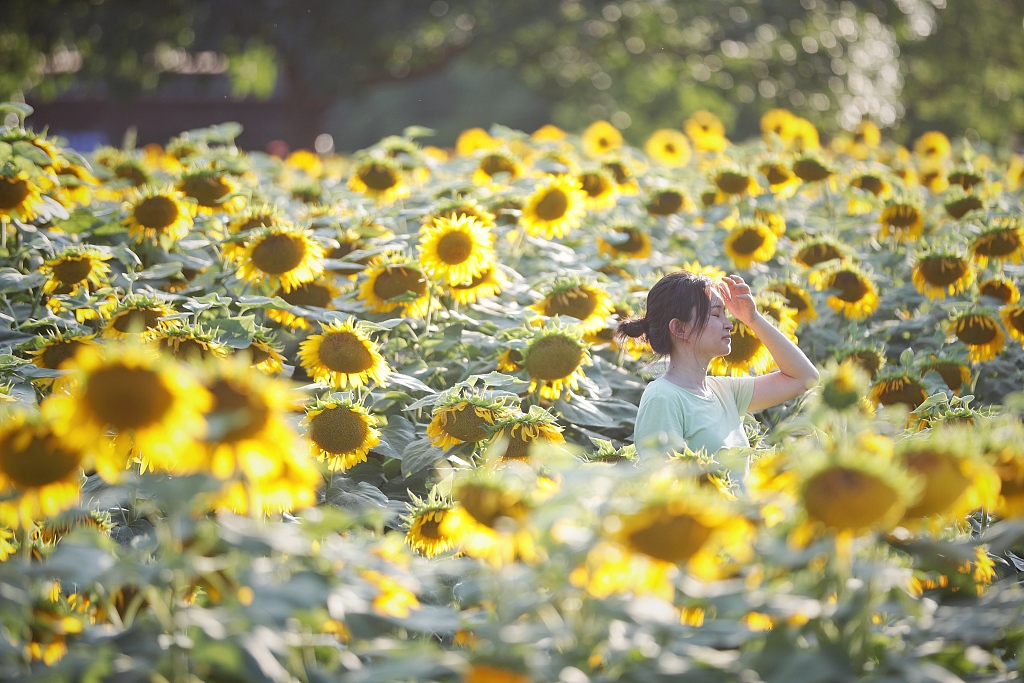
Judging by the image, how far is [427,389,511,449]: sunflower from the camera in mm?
2611

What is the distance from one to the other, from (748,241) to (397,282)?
1655 millimetres

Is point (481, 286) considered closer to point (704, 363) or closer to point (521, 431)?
point (704, 363)

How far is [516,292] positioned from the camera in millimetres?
3803

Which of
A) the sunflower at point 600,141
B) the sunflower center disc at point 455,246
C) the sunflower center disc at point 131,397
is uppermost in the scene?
the sunflower center disc at point 131,397

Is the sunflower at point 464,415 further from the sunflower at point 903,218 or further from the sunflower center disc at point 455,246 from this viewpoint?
the sunflower at point 903,218

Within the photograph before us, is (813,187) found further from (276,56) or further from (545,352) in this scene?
(276,56)

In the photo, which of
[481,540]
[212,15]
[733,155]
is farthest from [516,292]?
[212,15]

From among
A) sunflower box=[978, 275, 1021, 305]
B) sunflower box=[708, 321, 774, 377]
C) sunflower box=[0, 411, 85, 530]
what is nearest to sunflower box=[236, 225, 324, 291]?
sunflower box=[708, 321, 774, 377]

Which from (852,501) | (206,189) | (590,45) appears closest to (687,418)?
(852,501)

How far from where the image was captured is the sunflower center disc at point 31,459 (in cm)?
156

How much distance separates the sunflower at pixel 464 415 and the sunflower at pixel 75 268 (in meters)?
1.25

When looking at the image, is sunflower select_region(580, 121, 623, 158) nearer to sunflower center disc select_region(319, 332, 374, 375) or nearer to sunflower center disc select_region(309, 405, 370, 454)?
sunflower center disc select_region(319, 332, 374, 375)

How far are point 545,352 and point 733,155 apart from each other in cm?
362

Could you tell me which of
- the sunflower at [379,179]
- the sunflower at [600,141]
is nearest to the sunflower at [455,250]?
the sunflower at [379,179]
